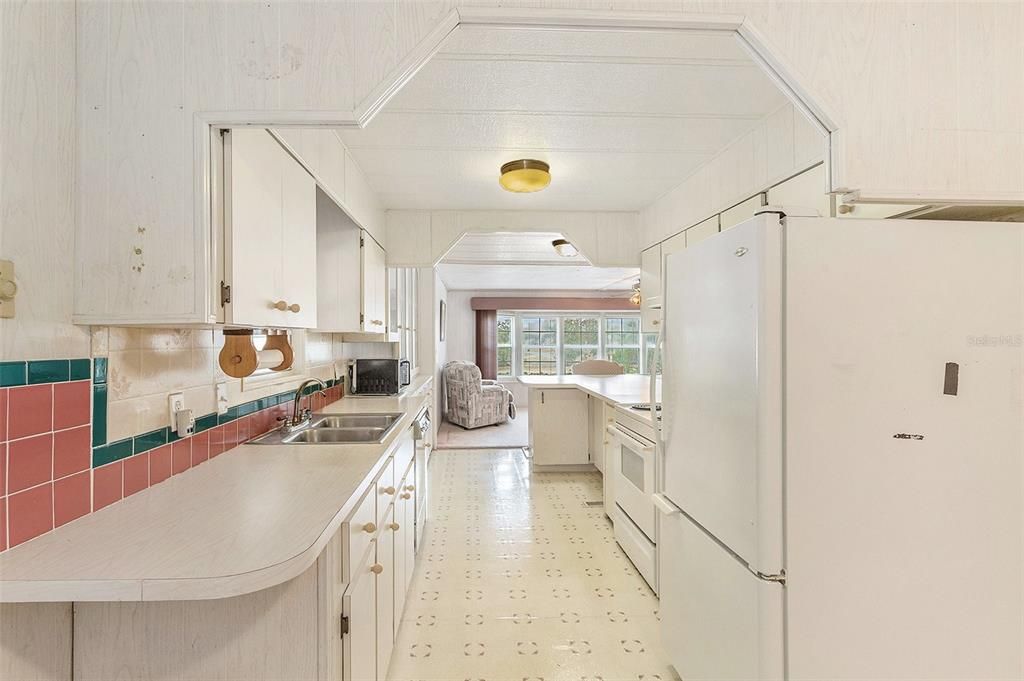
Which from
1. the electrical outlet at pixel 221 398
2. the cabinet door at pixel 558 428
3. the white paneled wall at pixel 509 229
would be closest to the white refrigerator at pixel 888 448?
the electrical outlet at pixel 221 398

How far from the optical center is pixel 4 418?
0.90 metres

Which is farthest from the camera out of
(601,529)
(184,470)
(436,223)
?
(436,223)

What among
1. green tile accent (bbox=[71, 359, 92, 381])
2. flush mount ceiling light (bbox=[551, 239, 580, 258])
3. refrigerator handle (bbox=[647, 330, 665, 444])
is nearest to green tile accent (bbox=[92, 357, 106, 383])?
green tile accent (bbox=[71, 359, 92, 381])

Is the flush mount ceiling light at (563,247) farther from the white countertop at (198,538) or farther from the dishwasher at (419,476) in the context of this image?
the white countertop at (198,538)

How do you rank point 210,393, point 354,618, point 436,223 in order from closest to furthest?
1. point 354,618
2. point 210,393
3. point 436,223

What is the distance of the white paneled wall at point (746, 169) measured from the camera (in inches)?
74.1

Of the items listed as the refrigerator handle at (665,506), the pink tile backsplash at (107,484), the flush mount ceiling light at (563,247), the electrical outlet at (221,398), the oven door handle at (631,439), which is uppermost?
the flush mount ceiling light at (563,247)

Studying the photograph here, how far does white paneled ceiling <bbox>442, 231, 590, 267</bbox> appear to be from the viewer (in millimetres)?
4406

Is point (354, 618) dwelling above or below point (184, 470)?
below

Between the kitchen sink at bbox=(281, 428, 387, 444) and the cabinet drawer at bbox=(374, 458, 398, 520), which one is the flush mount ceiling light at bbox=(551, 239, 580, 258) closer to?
the kitchen sink at bbox=(281, 428, 387, 444)

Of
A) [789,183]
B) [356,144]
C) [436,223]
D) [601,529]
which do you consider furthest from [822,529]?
[436,223]

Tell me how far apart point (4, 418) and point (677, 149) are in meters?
2.61

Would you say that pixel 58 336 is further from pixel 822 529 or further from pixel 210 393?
pixel 822 529

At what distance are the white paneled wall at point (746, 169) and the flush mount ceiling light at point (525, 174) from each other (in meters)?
0.89
